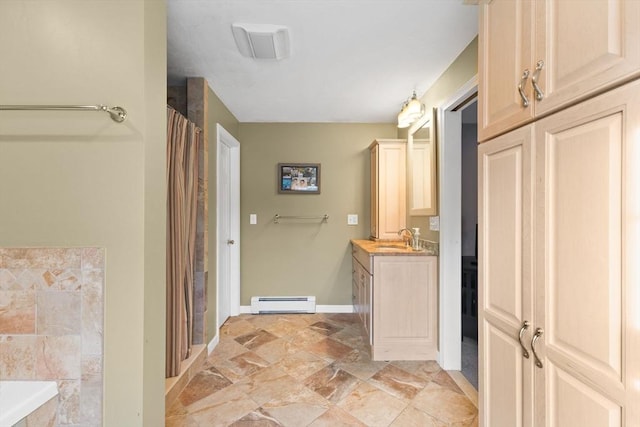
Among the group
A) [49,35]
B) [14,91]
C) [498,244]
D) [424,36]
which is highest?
[424,36]

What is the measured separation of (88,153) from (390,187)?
2.68m

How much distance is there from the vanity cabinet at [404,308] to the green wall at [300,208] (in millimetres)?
1202

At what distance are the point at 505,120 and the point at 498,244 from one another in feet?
1.54

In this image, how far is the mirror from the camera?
245 cm

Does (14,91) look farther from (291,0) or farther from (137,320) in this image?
(291,0)

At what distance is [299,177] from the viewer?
11.6 ft

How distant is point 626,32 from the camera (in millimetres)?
656

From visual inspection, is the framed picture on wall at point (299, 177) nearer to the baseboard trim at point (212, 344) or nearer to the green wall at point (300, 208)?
the green wall at point (300, 208)

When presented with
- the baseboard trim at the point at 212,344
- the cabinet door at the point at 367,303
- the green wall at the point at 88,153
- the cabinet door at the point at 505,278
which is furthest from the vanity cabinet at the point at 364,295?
the green wall at the point at 88,153

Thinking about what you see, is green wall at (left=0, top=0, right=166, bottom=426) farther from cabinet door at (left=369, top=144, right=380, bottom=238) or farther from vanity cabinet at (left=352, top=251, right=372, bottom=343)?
cabinet door at (left=369, top=144, right=380, bottom=238)

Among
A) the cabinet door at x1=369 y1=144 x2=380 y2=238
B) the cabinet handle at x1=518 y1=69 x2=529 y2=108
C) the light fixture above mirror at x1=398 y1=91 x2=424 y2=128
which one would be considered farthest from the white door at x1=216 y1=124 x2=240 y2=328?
the cabinet handle at x1=518 y1=69 x2=529 y2=108

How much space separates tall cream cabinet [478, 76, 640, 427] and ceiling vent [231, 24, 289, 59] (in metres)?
1.45

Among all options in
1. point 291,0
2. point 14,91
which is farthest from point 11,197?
point 291,0

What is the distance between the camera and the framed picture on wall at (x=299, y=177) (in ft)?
11.6
